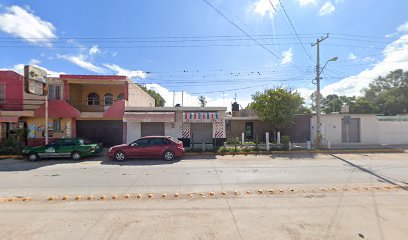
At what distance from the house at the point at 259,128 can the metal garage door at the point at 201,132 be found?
12.2 feet

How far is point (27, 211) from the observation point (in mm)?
6199

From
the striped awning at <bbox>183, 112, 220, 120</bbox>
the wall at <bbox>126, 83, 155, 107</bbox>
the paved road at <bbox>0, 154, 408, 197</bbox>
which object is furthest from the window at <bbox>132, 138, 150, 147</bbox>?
the wall at <bbox>126, 83, 155, 107</bbox>

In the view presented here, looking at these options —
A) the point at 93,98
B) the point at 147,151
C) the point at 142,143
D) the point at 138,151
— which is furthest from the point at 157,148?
the point at 93,98

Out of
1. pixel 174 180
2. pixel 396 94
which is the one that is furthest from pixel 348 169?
pixel 396 94

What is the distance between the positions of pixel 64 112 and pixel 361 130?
2573 centimetres

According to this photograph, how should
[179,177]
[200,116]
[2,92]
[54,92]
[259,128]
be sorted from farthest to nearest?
[259,128] < [54,92] < [2,92] < [200,116] < [179,177]

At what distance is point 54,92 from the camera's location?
20641mm

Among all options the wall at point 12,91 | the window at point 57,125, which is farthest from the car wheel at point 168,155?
the wall at point 12,91

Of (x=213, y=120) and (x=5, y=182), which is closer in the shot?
(x=5, y=182)

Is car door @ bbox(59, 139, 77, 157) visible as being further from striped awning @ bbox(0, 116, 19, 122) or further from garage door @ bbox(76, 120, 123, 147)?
striped awning @ bbox(0, 116, 19, 122)

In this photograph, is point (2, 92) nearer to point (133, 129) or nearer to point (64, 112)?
point (64, 112)

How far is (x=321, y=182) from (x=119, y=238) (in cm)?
736

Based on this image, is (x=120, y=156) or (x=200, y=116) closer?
(x=120, y=156)

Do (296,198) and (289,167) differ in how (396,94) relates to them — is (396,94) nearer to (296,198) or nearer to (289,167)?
(289,167)
